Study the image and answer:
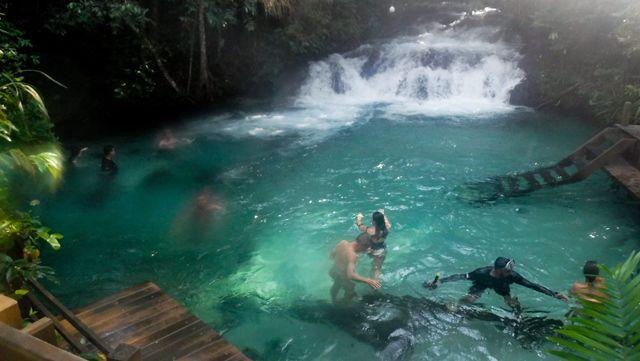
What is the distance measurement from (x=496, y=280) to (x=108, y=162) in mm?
9471

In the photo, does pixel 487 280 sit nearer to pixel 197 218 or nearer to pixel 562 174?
pixel 562 174

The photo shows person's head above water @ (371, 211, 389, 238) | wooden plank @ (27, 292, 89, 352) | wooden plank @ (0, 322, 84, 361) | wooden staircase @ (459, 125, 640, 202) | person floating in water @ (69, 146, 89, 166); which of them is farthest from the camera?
person floating in water @ (69, 146, 89, 166)

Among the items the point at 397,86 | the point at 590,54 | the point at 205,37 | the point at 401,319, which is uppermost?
the point at 205,37

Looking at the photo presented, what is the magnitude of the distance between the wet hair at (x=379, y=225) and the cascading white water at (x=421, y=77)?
10.3 meters

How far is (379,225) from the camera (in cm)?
698

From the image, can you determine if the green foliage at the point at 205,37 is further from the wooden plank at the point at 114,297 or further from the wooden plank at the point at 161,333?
the wooden plank at the point at 161,333

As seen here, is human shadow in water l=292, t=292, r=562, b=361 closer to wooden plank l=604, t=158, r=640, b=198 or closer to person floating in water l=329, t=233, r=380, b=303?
person floating in water l=329, t=233, r=380, b=303

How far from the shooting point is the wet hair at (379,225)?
6.91m

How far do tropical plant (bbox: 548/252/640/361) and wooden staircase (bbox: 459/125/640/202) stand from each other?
7.15 m

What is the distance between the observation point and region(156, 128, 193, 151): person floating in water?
13.4 meters

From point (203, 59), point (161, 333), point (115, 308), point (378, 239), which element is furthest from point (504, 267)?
point (203, 59)

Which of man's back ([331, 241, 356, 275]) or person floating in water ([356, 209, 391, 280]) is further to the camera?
person floating in water ([356, 209, 391, 280])

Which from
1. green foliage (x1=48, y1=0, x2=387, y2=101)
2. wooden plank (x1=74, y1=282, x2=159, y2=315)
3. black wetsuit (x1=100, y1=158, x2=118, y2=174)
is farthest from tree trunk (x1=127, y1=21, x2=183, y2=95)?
wooden plank (x1=74, y1=282, x2=159, y2=315)

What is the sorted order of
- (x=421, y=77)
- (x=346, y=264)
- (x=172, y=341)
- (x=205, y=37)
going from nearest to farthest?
(x=172, y=341) → (x=346, y=264) → (x=205, y=37) → (x=421, y=77)
